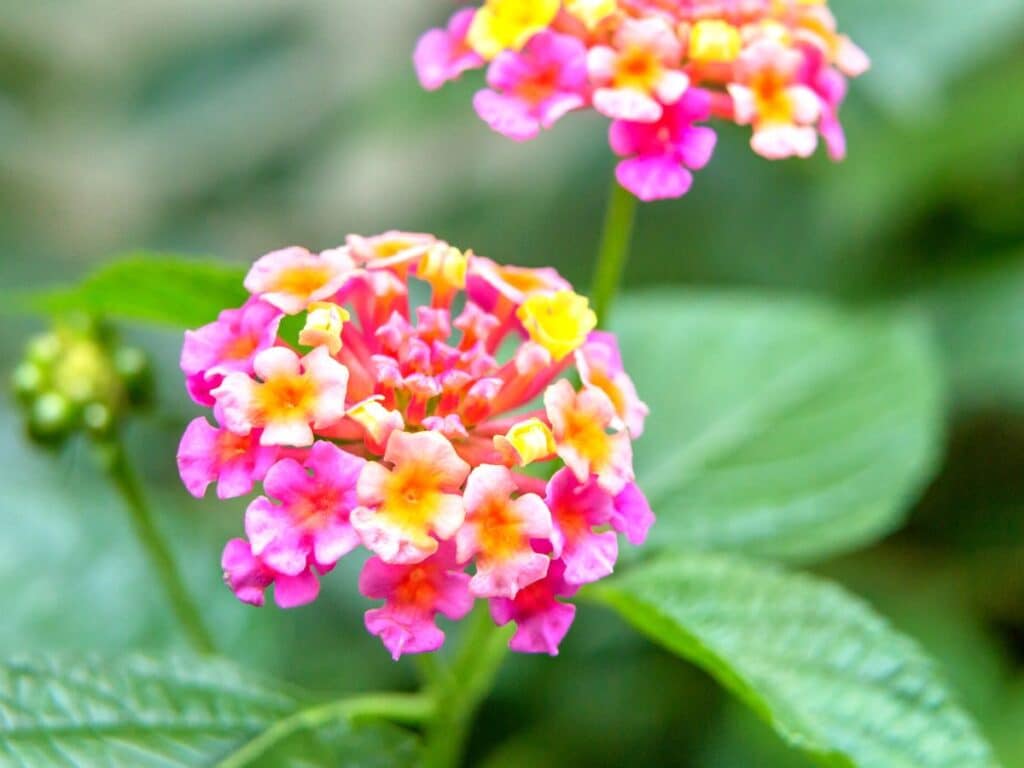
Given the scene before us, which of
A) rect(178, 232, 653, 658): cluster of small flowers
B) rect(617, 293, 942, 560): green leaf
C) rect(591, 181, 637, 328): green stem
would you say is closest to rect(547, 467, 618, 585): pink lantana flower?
rect(178, 232, 653, 658): cluster of small flowers

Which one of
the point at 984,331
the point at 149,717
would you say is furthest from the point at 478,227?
the point at 149,717

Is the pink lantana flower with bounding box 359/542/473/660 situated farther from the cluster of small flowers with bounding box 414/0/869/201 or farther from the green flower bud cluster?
the green flower bud cluster

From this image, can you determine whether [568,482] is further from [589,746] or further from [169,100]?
[169,100]

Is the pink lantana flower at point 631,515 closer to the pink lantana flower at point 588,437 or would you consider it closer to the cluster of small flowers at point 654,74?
the pink lantana flower at point 588,437

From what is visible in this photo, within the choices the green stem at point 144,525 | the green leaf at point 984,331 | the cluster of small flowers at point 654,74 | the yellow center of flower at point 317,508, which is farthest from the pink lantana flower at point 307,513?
the green leaf at point 984,331

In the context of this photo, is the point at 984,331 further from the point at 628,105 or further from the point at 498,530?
the point at 498,530

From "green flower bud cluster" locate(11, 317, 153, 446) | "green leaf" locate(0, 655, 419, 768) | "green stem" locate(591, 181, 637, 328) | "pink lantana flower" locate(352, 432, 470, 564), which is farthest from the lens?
"green flower bud cluster" locate(11, 317, 153, 446)
